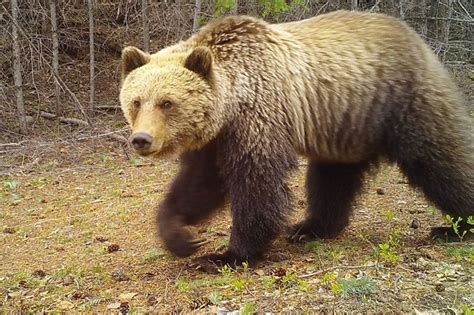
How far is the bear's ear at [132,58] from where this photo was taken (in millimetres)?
4586

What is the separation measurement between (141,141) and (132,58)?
0.88 metres

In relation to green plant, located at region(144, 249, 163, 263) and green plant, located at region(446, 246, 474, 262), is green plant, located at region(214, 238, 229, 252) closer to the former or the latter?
green plant, located at region(144, 249, 163, 263)

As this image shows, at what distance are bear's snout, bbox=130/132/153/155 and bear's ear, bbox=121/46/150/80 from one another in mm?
798

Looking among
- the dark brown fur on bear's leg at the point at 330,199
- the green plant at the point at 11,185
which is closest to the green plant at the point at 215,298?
the dark brown fur on bear's leg at the point at 330,199

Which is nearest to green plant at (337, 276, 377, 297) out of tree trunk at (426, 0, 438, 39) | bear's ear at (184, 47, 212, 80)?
bear's ear at (184, 47, 212, 80)

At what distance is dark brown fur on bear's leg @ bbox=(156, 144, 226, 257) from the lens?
4742 mm

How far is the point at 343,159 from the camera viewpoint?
522 centimetres

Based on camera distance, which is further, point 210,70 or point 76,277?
point 76,277

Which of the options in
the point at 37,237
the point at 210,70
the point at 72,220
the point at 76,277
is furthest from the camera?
the point at 72,220

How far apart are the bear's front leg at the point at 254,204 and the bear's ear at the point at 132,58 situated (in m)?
1.03

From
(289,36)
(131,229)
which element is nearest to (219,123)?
(289,36)

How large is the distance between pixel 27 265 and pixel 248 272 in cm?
209

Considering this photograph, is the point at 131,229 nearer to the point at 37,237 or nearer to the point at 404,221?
the point at 37,237

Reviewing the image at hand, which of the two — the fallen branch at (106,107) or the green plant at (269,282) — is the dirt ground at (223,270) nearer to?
the green plant at (269,282)
